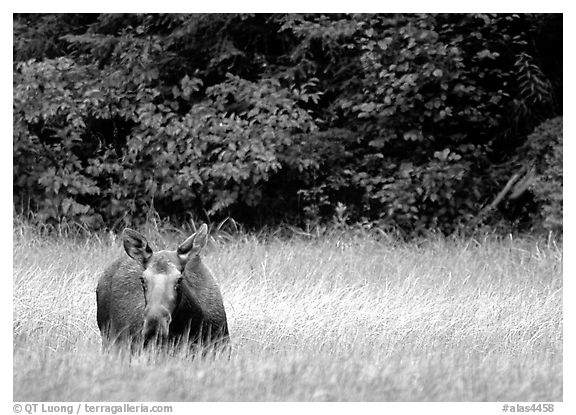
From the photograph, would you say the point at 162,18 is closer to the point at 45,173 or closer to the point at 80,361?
the point at 45,173

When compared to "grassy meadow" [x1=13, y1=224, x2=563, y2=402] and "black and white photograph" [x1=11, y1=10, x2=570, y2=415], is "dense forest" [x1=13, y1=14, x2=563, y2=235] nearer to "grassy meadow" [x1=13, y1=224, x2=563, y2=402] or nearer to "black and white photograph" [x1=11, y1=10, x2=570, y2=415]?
"black and white photograph" [x1=11, y1=10, x2=570, y2=415]

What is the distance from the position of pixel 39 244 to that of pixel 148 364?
7.21 m

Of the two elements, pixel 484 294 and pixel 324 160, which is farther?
pixel 324 160

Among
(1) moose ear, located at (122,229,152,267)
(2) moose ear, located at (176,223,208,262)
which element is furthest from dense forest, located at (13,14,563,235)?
(1) moose ear, located at (122,229,152,267)

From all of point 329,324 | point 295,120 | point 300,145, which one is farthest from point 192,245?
point 300,145

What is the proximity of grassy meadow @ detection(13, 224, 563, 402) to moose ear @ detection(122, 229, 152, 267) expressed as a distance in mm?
658

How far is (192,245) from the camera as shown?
6.80 metres

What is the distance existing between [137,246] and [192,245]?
37 centimetres

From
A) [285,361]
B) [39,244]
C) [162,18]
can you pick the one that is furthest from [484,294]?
[162,18]

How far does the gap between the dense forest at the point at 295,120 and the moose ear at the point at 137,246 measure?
7547mm

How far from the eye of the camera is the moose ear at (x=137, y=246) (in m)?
6.63

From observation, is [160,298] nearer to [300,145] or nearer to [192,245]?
[192,245]

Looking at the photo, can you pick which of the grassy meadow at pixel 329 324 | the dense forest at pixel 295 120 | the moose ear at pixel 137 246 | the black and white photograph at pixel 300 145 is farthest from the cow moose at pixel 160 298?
the dense forest at pixel 295 120

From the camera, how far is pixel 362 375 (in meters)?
6.40
